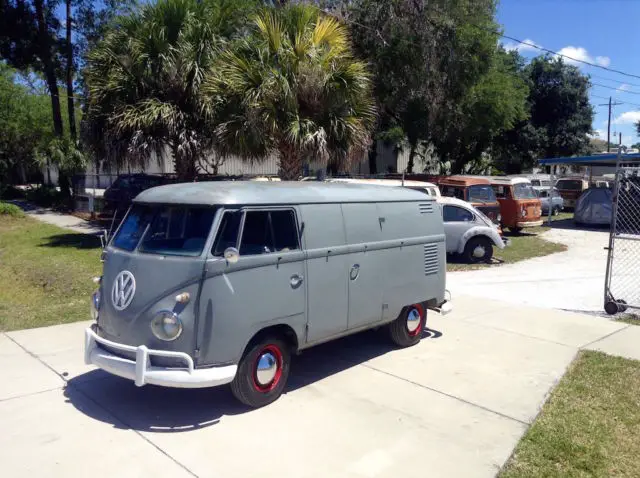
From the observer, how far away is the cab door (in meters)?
4.93

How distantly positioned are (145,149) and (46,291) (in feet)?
16.3

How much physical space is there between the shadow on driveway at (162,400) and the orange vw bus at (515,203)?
14.0 meters

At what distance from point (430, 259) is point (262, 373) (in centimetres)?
299

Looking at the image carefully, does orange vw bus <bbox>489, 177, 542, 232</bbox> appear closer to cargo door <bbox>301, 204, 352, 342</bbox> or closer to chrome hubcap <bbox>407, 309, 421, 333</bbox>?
chrome hubcap <bbox>407, 309, 421, 333</bbox>

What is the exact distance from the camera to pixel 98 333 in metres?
5.45

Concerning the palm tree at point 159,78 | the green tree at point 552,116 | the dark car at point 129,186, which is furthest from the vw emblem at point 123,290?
the green tree at point 552,116

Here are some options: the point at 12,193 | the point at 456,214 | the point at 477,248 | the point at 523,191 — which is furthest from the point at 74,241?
the point at 12,193

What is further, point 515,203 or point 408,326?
point 515,203

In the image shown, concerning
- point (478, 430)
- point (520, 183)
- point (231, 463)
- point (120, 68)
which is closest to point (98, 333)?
point (231, 463)

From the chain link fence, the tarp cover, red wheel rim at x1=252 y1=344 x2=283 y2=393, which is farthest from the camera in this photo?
the tarp cover

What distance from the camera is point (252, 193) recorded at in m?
5.50

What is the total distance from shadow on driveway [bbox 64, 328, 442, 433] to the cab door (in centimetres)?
68

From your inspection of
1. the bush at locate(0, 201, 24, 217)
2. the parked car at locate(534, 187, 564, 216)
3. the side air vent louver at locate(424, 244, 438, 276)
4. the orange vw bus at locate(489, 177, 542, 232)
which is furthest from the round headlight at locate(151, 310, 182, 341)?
the parked car at locate(534, 187, 564, 216)

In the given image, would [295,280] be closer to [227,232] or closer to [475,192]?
[227,232]
